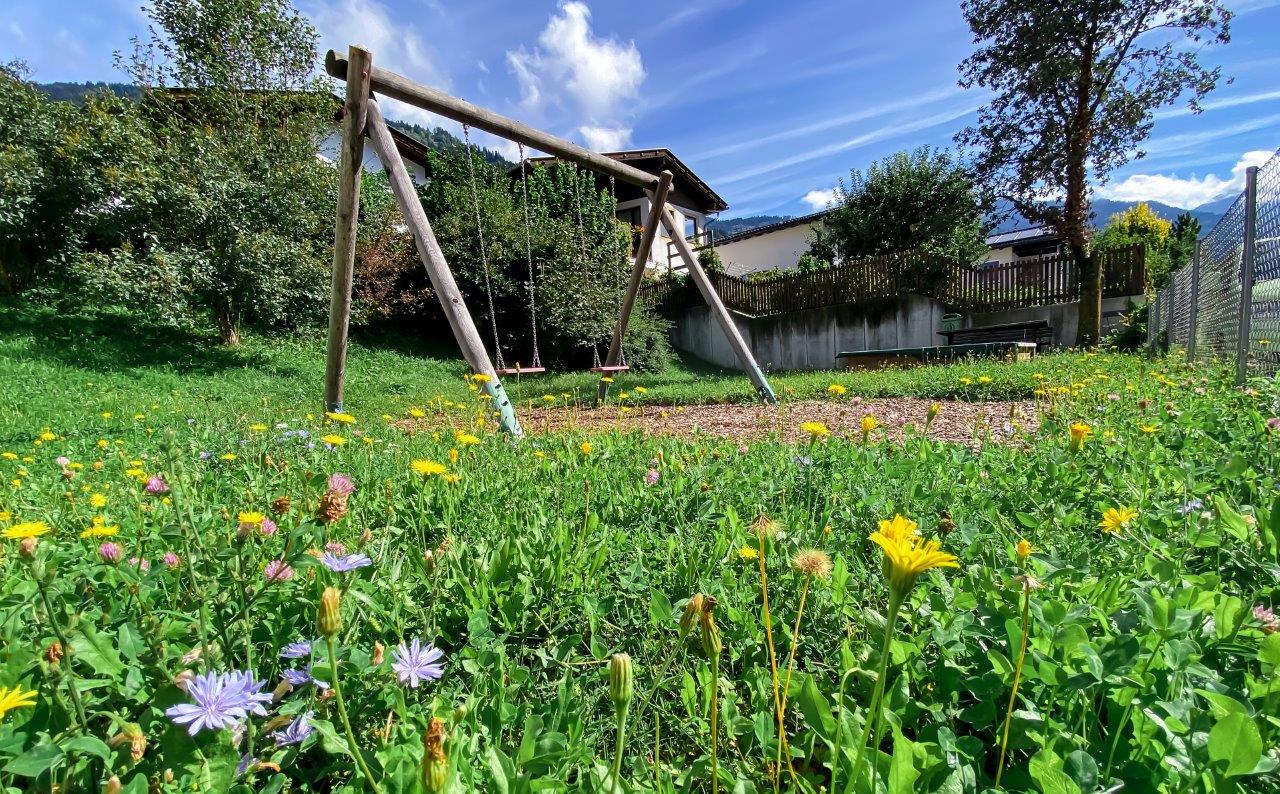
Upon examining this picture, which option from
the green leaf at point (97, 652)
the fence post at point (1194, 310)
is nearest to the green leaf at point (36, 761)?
the green leaf at point (97, 652)

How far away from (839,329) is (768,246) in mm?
13413

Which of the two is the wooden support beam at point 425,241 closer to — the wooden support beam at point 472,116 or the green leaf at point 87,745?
the wooden support beam at point 472,116

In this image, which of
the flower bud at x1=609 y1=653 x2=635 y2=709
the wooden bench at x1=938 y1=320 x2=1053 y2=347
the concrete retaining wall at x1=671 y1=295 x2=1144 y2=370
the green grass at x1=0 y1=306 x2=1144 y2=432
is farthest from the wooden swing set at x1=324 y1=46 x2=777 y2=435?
the wooden bench at x1=938 y1=320 x2=1053 y2=347

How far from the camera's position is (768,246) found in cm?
2670

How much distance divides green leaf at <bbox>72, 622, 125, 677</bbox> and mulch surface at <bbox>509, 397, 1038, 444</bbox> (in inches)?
108

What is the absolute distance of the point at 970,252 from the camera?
17219 mm

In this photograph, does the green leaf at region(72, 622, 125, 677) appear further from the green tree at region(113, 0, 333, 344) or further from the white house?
the white house

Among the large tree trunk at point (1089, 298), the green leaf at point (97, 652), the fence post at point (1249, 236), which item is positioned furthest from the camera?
the large tree trunk at point (1089, 298)

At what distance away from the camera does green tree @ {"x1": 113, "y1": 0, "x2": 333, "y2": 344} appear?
886 cm

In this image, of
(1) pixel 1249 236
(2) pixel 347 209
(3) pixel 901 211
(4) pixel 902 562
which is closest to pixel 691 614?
(4) pixel 902 562

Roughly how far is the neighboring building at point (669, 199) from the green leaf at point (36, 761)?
17.9 m

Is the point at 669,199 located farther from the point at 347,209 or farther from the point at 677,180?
the point at 347,209

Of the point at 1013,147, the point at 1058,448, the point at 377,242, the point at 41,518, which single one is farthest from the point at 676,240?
the point at 1013,147

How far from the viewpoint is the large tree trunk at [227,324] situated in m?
9.94
